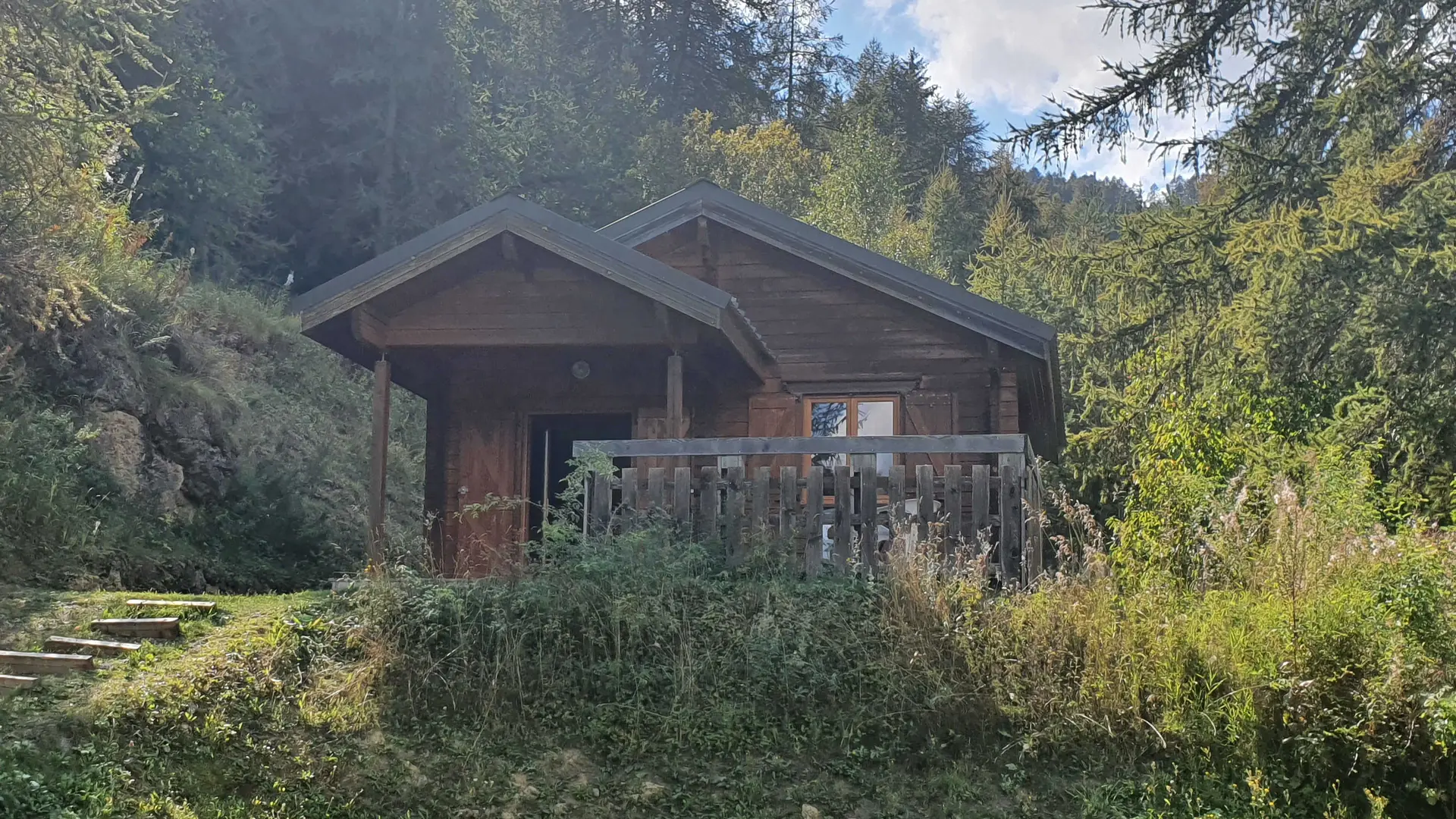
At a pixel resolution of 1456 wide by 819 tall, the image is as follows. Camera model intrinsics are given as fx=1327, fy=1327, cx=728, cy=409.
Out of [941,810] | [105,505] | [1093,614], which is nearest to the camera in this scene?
[941,810]

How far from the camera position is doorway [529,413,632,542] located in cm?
1591

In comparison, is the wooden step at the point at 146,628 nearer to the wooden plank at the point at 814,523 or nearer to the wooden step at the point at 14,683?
the wooden step at the point at 14,683

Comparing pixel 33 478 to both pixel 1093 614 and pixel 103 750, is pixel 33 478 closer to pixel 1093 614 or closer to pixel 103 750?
pixel 103 750

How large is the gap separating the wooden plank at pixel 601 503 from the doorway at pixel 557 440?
4.82 m

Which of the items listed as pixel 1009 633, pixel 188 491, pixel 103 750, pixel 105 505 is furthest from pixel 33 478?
pixel 1009 633

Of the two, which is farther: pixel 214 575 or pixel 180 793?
pixel 214 575

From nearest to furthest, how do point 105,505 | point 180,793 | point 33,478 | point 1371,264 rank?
point 180,793, point 1371,264, point 33,478, point 105,505

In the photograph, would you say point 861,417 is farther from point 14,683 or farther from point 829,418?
point 14,683

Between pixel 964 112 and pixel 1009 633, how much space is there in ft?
159

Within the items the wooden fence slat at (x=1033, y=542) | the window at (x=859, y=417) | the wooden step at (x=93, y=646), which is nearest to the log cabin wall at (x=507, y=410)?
the window at (x=859, y=417)

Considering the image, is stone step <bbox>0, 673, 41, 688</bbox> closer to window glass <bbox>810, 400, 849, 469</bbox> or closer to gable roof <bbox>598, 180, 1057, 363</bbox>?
gable roof <bbox>598, 180, 1057, 363</bbox>

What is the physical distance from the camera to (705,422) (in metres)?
15.5

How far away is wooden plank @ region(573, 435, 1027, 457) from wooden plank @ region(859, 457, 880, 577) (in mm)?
320

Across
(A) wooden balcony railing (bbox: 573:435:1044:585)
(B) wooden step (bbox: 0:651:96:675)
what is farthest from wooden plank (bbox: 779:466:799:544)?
(B) wooden step (bbox: 0:651:96:675)
